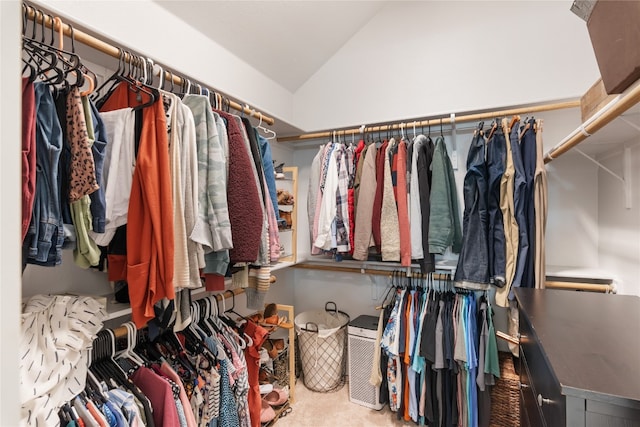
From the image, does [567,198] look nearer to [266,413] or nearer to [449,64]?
[449,64]

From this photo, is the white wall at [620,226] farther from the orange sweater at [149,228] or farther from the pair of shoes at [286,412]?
the pair of shoes at [286,412]

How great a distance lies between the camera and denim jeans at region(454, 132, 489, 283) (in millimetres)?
1740

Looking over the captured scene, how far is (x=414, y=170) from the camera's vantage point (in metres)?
1.94

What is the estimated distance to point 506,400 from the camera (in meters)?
1.74

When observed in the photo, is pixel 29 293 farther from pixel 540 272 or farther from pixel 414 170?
pixel 540 272

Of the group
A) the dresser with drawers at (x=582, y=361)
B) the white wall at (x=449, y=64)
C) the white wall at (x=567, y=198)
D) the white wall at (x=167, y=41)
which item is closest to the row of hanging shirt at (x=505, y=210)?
the white wall at (x=449, y=64)

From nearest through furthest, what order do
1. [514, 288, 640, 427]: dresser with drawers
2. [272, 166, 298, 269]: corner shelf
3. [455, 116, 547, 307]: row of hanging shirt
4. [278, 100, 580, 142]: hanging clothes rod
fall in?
[514, 288, 640, 427]: dresser with drawers < [455, 116, 547, 307]: row of hanging shirt < [278, 100, 580, 142]: hanging clothes rod < [272, 166, 298, 269]: corner shelf

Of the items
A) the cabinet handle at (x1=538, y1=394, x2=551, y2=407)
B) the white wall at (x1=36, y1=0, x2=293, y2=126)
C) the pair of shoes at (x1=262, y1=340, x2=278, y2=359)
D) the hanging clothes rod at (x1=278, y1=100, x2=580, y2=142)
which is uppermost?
the white wall at (x1=36, y1=0, x2=293, y2=126)

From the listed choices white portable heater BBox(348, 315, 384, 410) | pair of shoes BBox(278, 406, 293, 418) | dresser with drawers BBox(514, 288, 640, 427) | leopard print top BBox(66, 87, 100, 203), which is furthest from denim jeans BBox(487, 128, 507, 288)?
leopard print top BBox(66, 87, 100, 203)

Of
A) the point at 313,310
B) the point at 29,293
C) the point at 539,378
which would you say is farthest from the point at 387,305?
the point at 29,293

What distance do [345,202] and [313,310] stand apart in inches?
40.0

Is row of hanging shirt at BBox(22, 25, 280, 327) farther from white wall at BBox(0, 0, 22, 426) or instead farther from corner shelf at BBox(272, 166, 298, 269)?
→ corner shelf at BBox(272, 166, 298, 269)

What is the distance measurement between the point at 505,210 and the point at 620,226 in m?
0.48

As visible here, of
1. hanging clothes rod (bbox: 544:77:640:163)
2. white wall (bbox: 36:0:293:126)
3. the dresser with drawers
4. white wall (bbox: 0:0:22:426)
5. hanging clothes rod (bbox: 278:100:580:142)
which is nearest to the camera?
white wall (bbox: 0:0:22:426)
